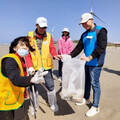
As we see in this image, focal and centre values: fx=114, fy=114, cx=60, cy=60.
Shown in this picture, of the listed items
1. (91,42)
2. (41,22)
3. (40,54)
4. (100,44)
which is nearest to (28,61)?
(40,54)

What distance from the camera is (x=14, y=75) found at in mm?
1127

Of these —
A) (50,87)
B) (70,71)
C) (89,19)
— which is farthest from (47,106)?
(89,19)

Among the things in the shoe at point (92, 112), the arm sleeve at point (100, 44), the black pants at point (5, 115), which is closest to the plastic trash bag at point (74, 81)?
the arm sleeve at point (100, 44)

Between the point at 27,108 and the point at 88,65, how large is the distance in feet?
5.18

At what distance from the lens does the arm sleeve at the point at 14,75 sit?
1120 mm

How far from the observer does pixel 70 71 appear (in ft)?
6.00

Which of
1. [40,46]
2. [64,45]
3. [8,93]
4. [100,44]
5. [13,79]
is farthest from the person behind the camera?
[64,45]

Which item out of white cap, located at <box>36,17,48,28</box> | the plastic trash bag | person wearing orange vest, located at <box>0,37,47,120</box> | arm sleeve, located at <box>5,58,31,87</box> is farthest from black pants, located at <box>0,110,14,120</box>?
white cap, located at <box>36,17,48,28</box>

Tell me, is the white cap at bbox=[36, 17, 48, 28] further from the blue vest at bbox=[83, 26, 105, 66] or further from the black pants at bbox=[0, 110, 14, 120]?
the black pants at bbox=[0, 110, 14, 120]

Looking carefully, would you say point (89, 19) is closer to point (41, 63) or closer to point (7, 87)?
point (41, 63)

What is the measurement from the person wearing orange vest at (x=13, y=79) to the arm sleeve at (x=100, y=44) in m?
0.99

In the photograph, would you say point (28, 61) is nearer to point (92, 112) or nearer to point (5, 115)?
point (5, 115)

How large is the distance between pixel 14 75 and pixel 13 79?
41 millimetres

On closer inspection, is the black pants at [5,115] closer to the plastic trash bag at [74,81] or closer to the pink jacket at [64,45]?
the plastic trash bag at [74,81]
